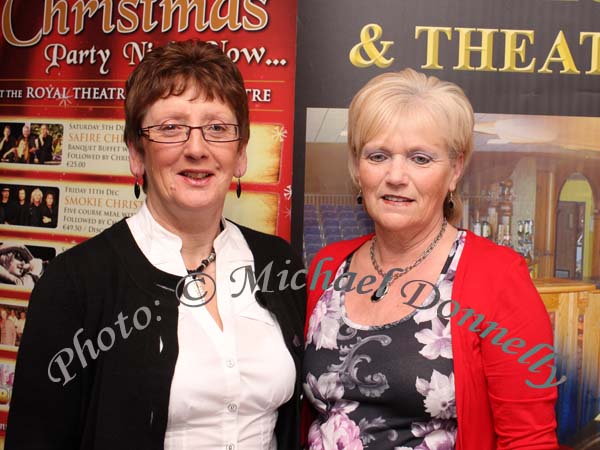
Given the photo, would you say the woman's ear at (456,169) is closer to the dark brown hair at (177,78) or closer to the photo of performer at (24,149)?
the dark brown hair at (177,78)

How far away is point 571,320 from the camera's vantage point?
2363mm

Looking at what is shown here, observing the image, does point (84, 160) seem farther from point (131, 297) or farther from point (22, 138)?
point (131, 297)

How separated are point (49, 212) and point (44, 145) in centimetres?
27

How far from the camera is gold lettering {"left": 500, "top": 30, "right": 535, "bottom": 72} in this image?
2322 mm

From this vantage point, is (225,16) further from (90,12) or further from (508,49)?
(508,49)

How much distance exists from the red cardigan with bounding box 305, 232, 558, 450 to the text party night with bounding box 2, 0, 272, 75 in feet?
3.97

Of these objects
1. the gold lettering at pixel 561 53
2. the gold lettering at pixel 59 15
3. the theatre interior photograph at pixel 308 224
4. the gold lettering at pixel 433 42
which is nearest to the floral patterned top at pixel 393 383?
the theatre interior photograph at pixel 308 224

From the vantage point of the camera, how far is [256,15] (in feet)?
7.93

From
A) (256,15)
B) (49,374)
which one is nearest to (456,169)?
(256,15)

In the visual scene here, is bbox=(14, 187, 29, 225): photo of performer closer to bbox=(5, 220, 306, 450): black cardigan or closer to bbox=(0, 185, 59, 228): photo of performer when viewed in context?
bbox=(0, 185, 59, 228): photo of performer

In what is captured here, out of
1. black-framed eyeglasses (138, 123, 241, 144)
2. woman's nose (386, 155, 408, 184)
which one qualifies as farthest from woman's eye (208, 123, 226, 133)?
woman's nose (386, 155, 408, 184)

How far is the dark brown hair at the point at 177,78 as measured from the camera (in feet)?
5.80

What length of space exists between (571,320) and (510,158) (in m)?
0.62

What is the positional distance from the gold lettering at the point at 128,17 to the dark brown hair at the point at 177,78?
77 centimetres
